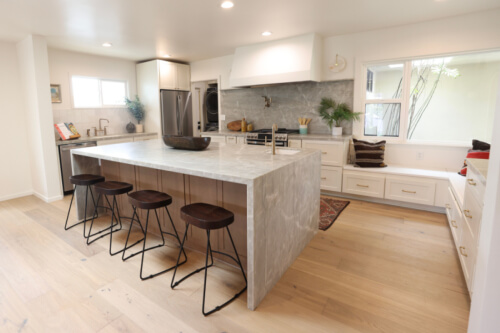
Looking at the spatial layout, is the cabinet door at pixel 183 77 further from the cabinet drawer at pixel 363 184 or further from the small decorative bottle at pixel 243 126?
the cabinet drawer at pixel 363 184

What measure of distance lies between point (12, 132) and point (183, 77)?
10.3 ft

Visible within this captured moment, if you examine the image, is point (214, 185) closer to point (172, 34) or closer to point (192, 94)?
point (172, 34)

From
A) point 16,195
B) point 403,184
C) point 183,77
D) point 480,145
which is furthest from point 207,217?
point 183,77

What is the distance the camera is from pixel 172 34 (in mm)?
4094

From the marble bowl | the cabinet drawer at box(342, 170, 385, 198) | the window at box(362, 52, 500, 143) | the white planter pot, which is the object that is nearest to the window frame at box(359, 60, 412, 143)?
the window at box(362, 52, 500, 143)

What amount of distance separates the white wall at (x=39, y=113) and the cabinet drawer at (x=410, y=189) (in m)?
4.84

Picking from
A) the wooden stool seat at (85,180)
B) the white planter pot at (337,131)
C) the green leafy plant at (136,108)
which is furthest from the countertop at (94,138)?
the white planter pot at (337,131)

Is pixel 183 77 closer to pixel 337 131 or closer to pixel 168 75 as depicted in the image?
pixel 168 75

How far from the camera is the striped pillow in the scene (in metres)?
4.01

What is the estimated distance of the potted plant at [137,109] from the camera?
5.83 metres

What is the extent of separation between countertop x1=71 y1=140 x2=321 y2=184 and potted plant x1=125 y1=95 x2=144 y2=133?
2.95 m

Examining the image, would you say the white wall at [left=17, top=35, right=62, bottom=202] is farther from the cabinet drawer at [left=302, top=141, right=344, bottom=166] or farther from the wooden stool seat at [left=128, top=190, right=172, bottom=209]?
the cabinet drawer at [left=302, top=141, right=344, bottom=166]

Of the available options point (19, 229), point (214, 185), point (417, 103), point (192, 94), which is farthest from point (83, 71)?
point (417, 103)

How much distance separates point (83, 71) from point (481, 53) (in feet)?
20.1
